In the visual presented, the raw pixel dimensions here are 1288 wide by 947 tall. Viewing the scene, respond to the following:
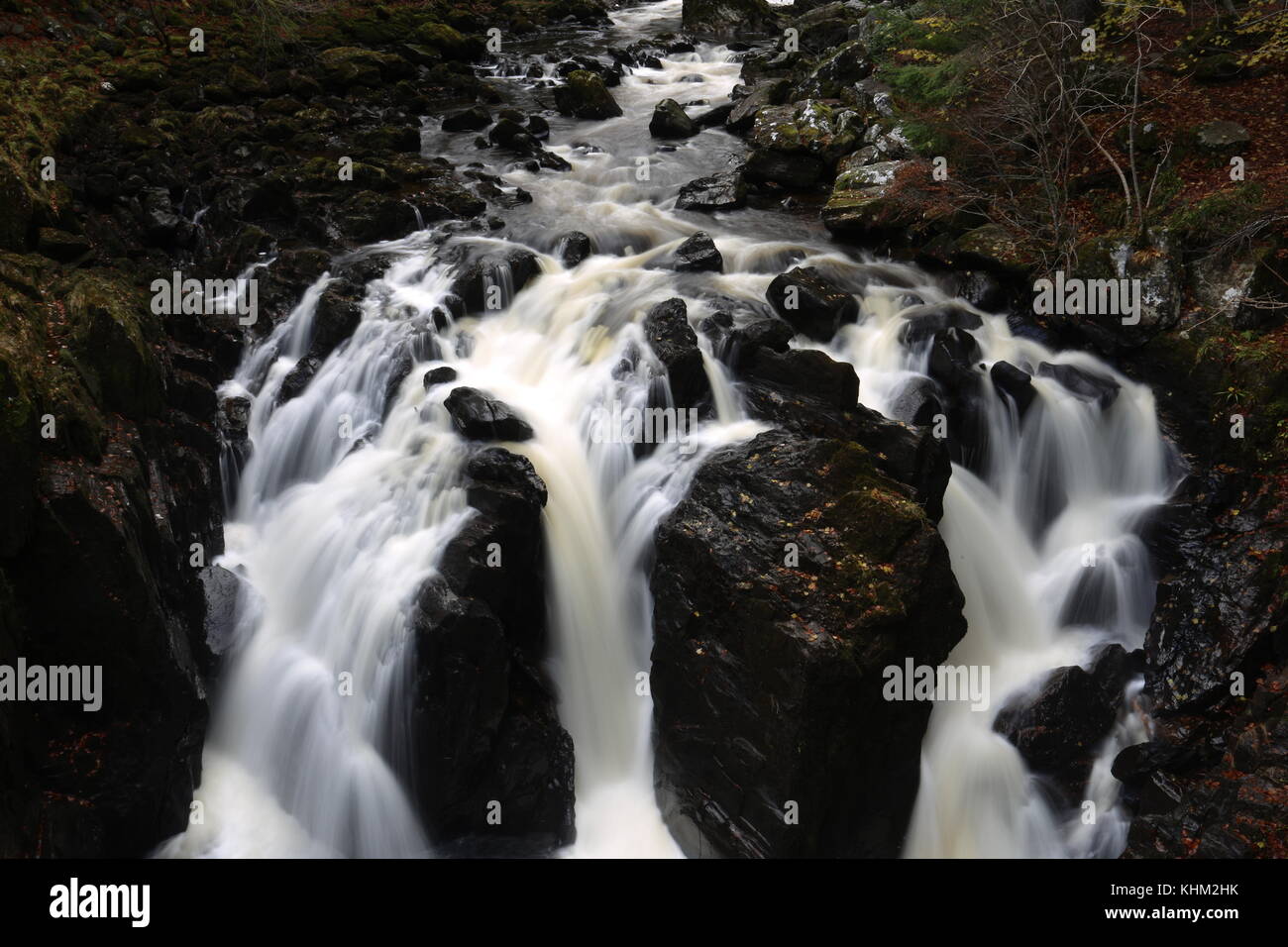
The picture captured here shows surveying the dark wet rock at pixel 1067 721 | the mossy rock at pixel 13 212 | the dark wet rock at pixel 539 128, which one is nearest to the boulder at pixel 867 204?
the dark wet rock at pixel 539 128

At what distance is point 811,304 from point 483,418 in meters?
5.05

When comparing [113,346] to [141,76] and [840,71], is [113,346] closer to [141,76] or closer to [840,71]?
[141,76]

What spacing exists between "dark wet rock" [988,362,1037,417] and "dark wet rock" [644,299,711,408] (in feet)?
12.2

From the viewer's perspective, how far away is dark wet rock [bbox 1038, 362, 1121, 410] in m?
11.0

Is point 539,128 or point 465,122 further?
point 539,128

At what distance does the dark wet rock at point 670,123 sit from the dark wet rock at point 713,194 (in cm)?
370

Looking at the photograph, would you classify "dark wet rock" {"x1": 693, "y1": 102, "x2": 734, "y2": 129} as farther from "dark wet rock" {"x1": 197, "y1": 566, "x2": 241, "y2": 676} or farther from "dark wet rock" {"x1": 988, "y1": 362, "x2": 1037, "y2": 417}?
"dark wet rock" {"x1": 197, "y1": 566, "x2": 241, "y2": 676}

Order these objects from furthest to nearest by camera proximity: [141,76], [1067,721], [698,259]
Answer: [141,76] → [698,259] → [1067,721]

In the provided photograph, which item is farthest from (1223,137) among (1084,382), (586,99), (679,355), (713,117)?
(586,99)

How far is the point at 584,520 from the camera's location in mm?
9594

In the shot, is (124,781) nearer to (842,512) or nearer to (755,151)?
(842,512)

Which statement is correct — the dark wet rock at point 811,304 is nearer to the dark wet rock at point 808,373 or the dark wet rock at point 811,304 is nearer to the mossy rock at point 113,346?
the dark wet rock at point 808,373

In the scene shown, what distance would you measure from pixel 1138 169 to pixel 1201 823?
33.6ft

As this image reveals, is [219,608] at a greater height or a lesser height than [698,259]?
lesser
